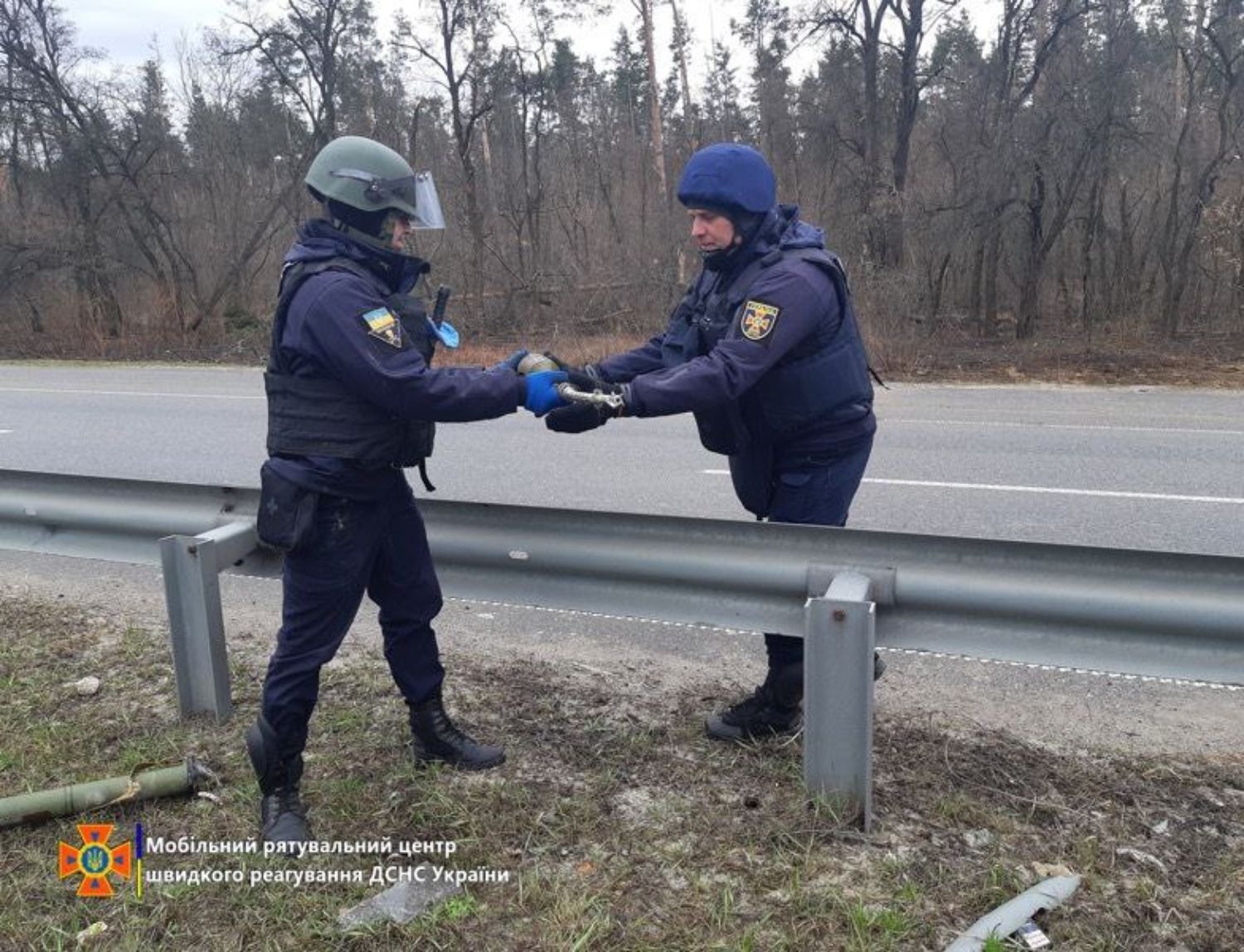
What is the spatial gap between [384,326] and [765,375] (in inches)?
44.9

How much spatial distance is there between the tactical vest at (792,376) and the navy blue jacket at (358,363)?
2.37 feet

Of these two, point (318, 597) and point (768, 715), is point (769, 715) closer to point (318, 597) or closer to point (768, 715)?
point (768, 715)

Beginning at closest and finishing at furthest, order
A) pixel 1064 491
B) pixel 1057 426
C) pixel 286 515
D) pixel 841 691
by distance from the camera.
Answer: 1. pixel 841 691
2. pixel 286 515
3. pixel 1064 491
4. pixel 1057 426

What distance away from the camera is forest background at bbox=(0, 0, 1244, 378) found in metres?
18.6

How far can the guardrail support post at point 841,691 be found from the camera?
2.71 metres

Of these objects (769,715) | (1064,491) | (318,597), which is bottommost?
(1064,491)

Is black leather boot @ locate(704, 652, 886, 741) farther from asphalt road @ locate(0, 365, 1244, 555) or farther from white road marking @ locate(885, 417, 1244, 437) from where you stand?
white road marking @ locate(885, 417, 1244, 437)

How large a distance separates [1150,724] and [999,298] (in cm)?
2080

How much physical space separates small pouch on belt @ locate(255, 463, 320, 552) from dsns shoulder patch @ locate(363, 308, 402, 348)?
482 mm

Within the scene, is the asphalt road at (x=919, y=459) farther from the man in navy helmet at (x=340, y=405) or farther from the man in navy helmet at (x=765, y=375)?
the man in navy helmet at (x=340, y=405)

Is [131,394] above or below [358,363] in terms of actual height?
below

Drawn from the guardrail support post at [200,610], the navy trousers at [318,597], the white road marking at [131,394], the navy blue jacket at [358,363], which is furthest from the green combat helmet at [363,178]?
the white road marking at [131,394]

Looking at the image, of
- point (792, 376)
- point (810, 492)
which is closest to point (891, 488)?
point (810, 492)

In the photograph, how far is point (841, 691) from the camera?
276cm
